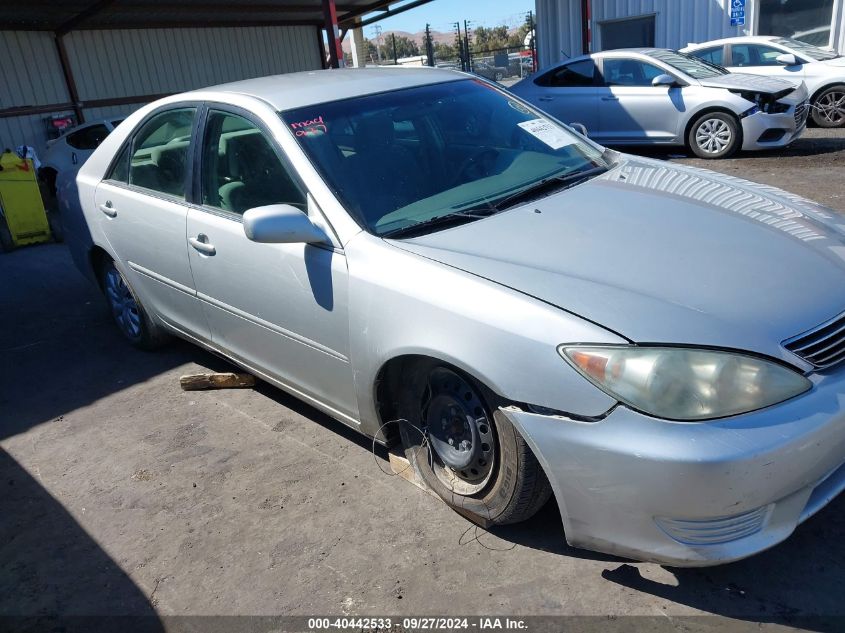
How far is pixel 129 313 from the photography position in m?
4.85

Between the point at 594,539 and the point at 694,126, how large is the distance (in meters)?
8.62

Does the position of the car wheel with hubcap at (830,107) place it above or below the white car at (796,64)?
below

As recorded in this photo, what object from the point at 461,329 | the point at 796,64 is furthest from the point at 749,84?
the point at 461,329

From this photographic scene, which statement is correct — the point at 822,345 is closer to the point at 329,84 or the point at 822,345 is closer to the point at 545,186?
the point at 545,186

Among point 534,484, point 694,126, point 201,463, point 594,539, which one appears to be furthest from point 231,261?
point 694,126

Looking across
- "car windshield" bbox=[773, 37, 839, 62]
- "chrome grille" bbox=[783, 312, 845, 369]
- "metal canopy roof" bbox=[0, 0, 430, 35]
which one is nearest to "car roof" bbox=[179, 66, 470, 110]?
"chrome grille" bbox=[783, 312, 845, 369]

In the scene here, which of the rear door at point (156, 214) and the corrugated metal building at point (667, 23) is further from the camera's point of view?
the corrugated metal building at point (667, 23)

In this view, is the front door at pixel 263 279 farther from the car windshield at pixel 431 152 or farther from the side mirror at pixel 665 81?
the side mirror at pixel 665 81

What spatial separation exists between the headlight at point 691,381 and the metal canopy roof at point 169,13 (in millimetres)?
13186

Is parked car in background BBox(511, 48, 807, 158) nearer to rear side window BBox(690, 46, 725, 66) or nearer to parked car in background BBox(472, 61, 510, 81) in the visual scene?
rear side window BBox(690, 46, 725, 66)

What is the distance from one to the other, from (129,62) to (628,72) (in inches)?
420

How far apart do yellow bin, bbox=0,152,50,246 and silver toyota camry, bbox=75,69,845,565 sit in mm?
5393

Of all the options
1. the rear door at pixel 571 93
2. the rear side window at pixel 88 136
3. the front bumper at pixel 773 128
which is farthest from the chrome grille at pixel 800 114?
the rear side window at pixel 88 136

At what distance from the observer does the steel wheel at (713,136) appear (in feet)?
30.9
